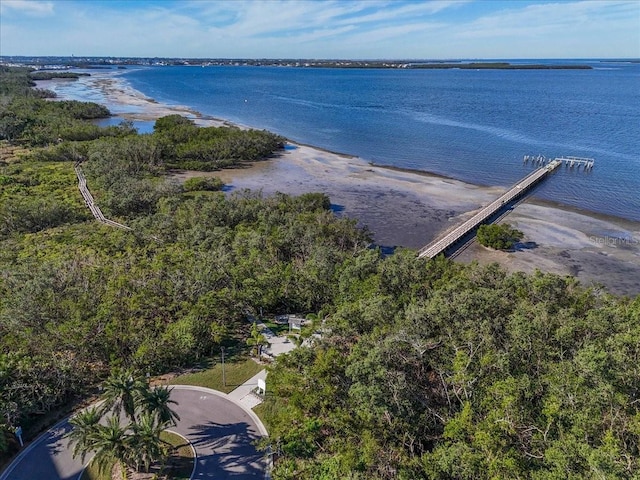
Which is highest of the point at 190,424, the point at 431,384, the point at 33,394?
the point at 431,384

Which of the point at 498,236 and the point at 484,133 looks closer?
the point at 498,236

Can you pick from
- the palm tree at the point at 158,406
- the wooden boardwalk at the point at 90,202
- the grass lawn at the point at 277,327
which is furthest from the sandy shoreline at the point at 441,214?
the palm tree at the point at 158,406

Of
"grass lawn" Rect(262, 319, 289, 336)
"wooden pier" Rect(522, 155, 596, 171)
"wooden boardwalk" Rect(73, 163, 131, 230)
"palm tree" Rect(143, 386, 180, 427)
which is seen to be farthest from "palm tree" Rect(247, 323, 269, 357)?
"wooden pier" Rect(522, 155, 596, 171)

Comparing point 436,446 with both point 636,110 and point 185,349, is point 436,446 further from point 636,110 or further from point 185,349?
point 636,110

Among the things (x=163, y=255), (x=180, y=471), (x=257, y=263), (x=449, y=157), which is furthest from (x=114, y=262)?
(x=449, y=157)

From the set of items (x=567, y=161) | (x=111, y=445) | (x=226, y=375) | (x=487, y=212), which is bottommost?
(x=226, y=375)

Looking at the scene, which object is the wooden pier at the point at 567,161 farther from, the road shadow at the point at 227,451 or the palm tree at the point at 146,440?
the palm tree at the point at 146,440

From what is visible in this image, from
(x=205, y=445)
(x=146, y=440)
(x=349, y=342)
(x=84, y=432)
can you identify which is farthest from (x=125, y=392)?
(x=349, y=342)

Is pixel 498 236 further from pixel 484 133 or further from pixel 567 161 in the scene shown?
pixel 484 133
